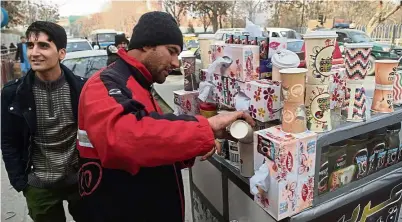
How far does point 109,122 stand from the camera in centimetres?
106

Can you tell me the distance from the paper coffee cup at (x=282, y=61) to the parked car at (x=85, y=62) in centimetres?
410

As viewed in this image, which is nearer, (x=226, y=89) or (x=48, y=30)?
(x=226, y=89)

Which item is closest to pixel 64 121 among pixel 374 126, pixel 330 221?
pixel 330 221

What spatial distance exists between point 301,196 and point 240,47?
2.33 ft

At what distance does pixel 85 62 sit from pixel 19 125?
11.8 ft

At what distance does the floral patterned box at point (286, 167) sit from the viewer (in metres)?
1.27

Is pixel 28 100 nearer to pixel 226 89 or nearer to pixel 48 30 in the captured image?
pixel 48 30

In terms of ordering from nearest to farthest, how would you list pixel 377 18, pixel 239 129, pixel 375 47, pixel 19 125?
pixel 239 129, pixel 19 125, pixel 375 47, pixel 377 18

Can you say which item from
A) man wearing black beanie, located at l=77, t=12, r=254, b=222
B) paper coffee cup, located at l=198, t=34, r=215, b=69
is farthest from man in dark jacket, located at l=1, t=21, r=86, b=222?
paper coffee cup, located at l=198, t=34, r=215, b=69

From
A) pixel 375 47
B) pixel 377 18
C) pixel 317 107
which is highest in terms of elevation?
pixel 377 18

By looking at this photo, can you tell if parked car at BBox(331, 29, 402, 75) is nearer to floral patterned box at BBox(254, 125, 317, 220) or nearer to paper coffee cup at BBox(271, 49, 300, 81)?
paper coffee cup at BBox(271, 49, 300, 81)

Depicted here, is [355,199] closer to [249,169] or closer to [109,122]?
[249,169]

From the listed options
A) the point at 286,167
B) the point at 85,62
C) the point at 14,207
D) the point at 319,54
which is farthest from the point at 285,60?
the point at 85,62

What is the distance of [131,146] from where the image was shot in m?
1.06
